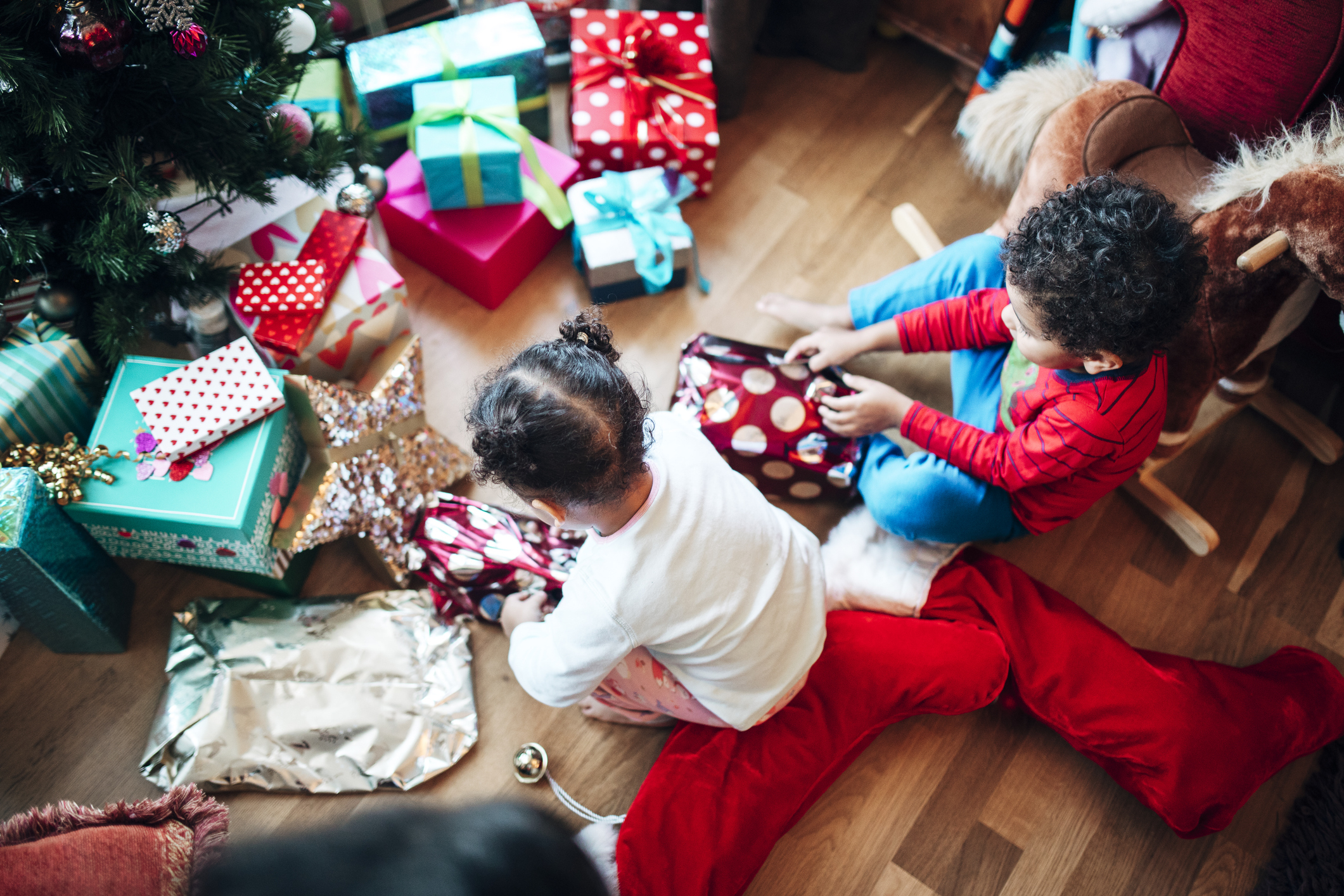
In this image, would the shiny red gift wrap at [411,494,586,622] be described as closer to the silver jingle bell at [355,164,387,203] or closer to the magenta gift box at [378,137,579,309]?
the magenta gift box at [378,137,579,309]

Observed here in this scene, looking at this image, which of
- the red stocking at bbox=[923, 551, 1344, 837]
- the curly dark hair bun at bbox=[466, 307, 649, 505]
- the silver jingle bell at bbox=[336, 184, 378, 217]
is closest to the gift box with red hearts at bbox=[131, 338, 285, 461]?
the silver jingle bell at bbox=[336, 184, 378, 217]

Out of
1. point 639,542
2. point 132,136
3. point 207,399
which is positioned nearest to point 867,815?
point 639,542

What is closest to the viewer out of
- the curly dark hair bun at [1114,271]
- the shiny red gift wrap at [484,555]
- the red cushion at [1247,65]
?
the curly dark hair bun at [1114,271]

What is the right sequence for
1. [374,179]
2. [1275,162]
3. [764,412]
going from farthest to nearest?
[374,179], [764,412], [1275,162]

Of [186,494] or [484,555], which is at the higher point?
[186,494]

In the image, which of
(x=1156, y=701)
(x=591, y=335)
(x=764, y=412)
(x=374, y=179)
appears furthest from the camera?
(x=374, y=179)

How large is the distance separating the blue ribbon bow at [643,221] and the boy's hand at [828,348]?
0.26 m

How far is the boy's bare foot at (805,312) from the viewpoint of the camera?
4.49 ft

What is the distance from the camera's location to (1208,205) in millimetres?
1048

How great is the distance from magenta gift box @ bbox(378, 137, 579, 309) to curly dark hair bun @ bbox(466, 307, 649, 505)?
57 cm

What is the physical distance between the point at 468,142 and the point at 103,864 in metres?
1.00

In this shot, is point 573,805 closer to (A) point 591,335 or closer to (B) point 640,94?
(A) point 591,335

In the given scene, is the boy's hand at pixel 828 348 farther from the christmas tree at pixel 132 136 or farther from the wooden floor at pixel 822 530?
the christmas tree at pixel 132 136

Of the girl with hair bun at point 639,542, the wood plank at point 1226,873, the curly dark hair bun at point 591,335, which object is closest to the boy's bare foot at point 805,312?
the girl with hair bun at point 639,542
